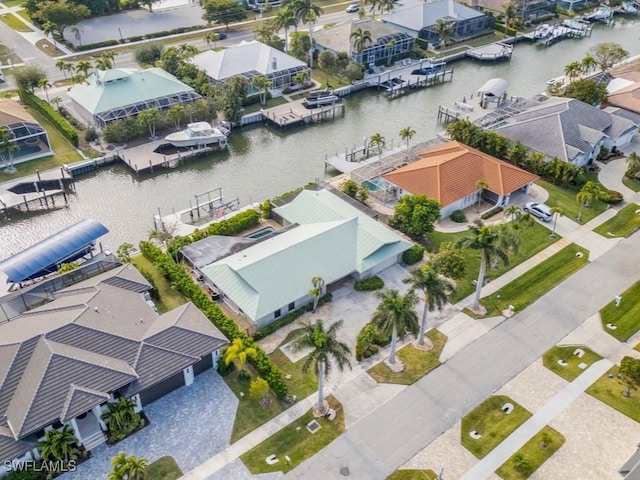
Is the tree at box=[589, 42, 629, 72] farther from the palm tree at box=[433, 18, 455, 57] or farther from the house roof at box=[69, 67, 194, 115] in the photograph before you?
the house roof at box=[69, 67, 194, 115]

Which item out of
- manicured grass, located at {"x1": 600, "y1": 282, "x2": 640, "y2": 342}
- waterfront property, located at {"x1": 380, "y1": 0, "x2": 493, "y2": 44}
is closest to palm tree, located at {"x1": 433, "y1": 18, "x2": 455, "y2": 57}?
waterfront property, located at {"x1": 380, "y1": 0, "x2": 493, "y2": 44}

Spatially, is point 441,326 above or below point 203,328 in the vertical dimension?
below

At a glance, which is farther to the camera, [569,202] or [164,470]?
[569,202]

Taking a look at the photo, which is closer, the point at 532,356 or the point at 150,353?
the point at 150,353

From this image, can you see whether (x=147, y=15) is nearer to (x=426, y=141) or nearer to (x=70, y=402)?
(x=426, y=141)

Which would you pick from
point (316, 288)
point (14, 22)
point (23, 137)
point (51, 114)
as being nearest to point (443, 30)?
point (51, 114)

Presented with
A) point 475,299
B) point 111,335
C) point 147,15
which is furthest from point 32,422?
point 147,15

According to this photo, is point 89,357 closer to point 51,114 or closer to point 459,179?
point 459,179

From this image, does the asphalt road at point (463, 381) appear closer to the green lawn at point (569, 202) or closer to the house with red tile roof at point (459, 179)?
the green lawn at point (569, 202)
